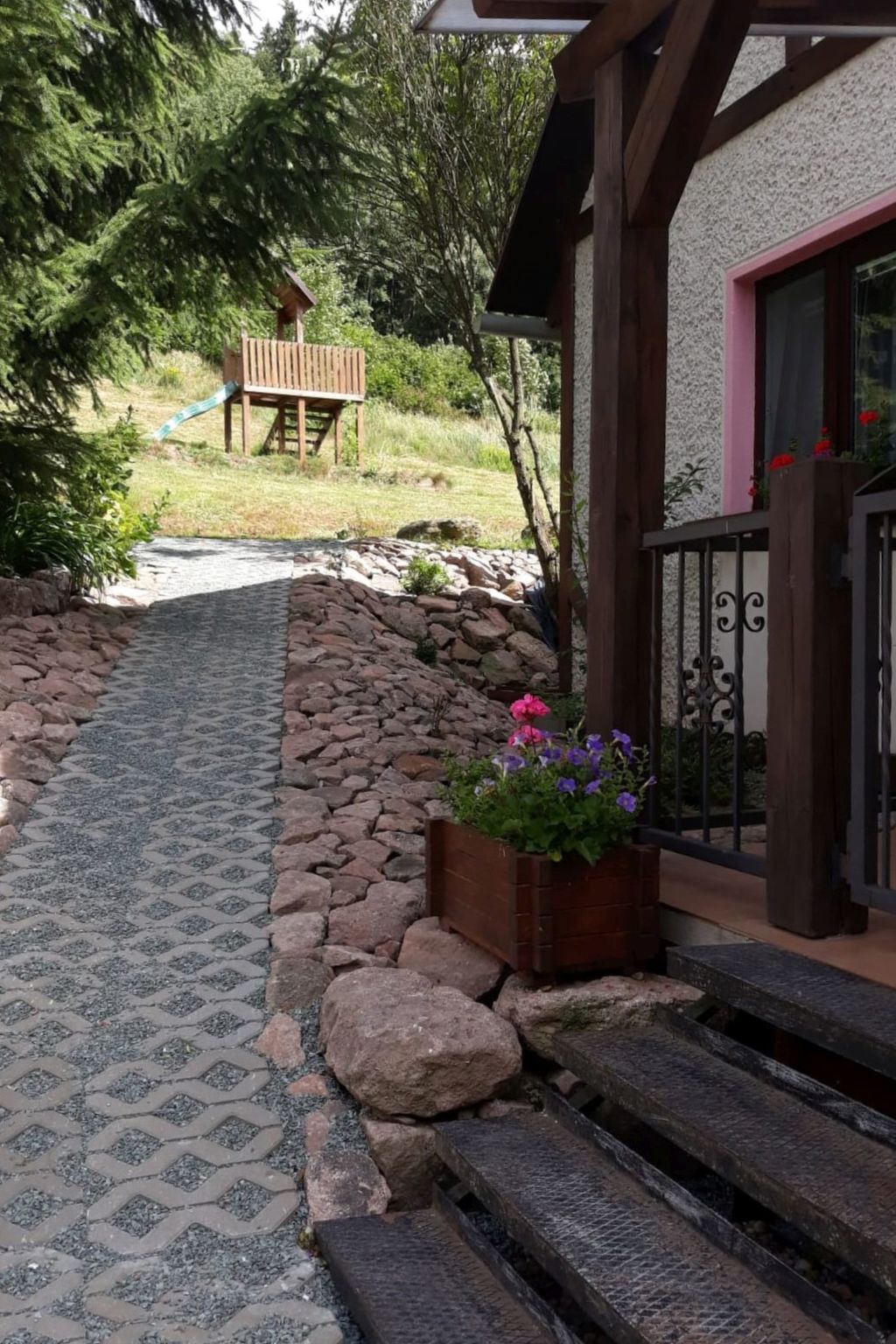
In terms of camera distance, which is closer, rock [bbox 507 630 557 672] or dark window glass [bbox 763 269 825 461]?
dark window glass [bbox 763 269 825 461]

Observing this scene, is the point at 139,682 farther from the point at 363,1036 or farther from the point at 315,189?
the point at 363,1036

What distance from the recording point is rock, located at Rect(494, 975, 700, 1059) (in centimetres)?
296

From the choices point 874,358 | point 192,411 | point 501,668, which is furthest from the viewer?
point 192,411

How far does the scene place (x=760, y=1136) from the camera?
219 cm

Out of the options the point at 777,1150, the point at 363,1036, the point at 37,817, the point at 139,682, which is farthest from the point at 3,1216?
the point at 139,682

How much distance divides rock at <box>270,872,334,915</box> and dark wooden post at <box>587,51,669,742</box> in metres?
1.21

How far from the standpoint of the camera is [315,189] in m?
7.34

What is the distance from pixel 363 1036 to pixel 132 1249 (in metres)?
0.70

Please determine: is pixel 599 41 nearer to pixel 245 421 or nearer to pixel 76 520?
pixel 76 520

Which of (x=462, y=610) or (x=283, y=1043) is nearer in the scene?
(x=283, y=1043)

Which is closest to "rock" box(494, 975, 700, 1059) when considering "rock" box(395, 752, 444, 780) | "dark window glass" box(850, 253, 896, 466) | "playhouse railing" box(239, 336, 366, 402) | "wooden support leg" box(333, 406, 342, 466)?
"rock" box(395, 752, 444, 780)

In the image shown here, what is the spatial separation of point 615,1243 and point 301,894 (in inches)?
82.2

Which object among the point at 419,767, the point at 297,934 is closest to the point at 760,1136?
the point at 297,934

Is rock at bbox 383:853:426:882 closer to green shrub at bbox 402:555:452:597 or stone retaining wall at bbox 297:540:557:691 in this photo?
stone retaining wall at bbox 297:540:557:691
